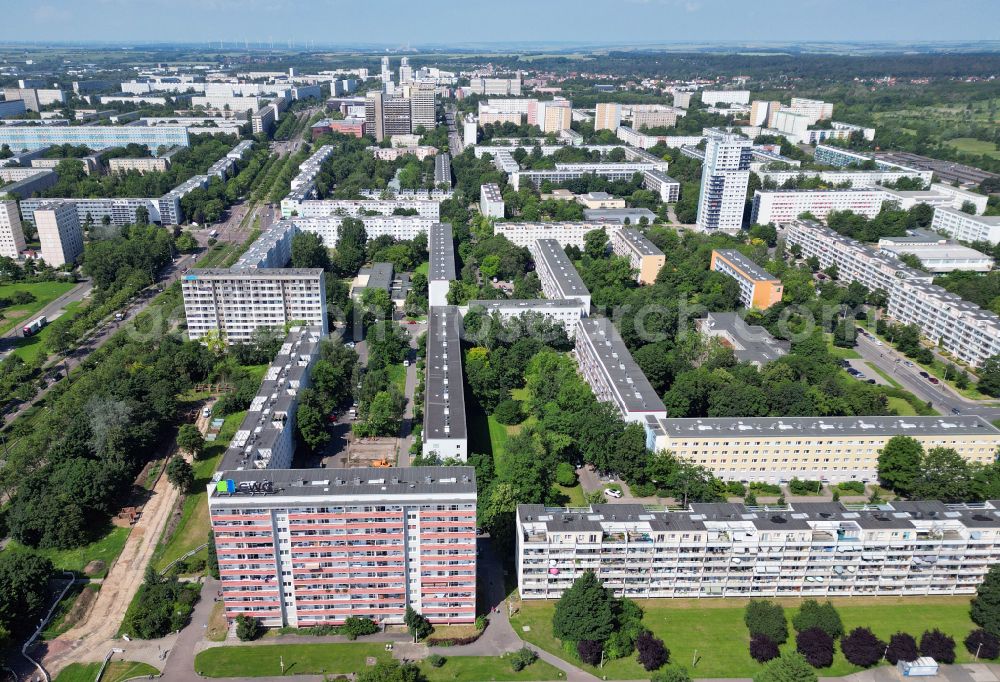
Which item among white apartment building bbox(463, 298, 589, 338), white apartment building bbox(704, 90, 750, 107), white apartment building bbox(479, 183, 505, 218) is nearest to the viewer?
white apartment building bbox(463, 298, 589, 338)

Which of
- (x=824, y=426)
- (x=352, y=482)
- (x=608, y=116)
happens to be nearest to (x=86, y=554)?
(x=352, y=482)

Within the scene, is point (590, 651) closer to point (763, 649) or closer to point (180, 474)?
point (763, 649)

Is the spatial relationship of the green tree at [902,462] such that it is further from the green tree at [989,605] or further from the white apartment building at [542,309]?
the white apartment building at [542,309]

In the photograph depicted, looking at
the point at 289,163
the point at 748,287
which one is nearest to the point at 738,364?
the point at 748,287

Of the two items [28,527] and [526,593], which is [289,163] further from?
[526,593]

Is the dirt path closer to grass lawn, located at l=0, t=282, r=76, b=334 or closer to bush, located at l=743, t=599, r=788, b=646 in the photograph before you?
bush, located at l=743, t=599, r=788, b=646

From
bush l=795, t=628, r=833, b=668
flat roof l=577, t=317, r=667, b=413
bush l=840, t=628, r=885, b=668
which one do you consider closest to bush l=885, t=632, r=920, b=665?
bush l=840, t=628, r=885, b=668
